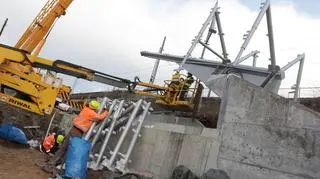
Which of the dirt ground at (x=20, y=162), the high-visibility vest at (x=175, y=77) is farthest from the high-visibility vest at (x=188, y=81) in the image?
the dirt ground at (x=20, y=162)

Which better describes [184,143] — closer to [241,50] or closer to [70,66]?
[241,50]

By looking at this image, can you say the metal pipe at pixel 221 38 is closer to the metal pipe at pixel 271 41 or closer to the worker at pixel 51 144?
the metal pipe at pixel 271 41

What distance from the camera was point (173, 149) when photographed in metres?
9.46

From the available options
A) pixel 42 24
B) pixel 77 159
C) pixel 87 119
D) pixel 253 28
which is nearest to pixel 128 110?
pixel 87 119

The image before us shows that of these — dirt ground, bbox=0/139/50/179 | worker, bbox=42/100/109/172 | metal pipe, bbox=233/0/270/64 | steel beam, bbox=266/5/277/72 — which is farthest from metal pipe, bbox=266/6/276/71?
dirt ground, bbox=0/139/50/179

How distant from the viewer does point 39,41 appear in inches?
718

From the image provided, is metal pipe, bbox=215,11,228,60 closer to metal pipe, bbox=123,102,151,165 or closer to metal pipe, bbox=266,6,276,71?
metal pipe, bbox=266,6,276,71

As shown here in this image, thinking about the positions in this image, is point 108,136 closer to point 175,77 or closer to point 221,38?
point 221,38

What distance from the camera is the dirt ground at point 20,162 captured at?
Answer: 9.12 meters

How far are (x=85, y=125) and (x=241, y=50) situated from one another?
14.6 feet

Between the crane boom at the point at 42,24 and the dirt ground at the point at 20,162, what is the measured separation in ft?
21.3

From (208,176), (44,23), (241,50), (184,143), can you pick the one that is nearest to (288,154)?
(208,176)

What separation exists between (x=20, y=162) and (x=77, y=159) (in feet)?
6.52

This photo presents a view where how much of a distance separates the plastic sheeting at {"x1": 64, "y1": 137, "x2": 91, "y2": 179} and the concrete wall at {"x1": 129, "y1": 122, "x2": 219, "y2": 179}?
1438 millimetres
